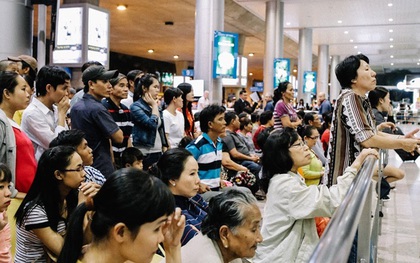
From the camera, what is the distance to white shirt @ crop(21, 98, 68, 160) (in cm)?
359

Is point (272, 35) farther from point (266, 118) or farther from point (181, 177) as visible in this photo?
point (181, 177)

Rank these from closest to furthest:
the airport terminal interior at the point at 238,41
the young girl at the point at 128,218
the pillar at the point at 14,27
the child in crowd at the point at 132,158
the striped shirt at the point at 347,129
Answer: the young girl at the point at 128,218 < the striped shirt at the point at 347,129 < the child in crowd at the point at 132,158 < the pillar at the point at 14,27 < the airport terminal interior at the point at 238,41

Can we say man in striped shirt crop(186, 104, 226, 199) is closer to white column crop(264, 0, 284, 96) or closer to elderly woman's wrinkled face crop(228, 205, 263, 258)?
elderly woman's wrinkled face crop(228, 205, 263, 258)

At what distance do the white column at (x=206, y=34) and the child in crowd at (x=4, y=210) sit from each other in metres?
8.89

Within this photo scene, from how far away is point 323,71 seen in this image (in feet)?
93.9

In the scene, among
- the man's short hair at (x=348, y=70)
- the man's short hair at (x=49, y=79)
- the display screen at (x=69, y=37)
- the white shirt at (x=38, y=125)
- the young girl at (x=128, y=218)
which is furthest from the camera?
the display screen at (x=69, y=37)

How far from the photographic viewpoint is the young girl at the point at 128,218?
1.53m

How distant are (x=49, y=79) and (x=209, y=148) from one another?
1407 millimetres

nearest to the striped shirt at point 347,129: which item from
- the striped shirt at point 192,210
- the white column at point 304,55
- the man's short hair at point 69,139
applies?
the striped shirt at point 192,210

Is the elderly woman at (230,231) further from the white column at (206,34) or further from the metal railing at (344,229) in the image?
the white column at (206,34)

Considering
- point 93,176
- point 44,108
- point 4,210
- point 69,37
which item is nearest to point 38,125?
point 44,108

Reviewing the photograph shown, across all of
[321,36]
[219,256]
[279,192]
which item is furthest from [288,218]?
[321,36]

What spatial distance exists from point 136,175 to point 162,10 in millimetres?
16702

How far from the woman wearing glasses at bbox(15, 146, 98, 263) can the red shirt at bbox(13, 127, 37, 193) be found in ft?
1.84
